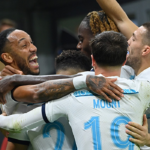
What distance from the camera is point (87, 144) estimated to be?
1.61 metres

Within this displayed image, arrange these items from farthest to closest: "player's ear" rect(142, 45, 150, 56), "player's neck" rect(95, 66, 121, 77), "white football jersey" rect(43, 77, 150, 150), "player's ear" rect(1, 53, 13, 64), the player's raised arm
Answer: the player's raised arm
"player's ear" rect(1, 53, 13, 64)
"player's ear" rect(142, 45, 150, 56)
"player's neck" rect(95, 66, 121, 77)
"white football jersey" rect(43, 77, 150, 150)

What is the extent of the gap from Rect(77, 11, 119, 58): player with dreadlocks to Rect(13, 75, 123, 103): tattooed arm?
32.3 inches

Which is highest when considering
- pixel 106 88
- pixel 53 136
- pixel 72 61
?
pixel 72 61

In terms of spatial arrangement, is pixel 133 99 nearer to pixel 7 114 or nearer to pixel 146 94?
pixel 146 94

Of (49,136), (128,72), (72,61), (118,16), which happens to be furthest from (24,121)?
(118,16)

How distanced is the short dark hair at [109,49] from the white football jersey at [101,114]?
0.14 meters

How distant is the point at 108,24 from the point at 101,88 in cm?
100

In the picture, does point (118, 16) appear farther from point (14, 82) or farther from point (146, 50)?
point (14, 82)

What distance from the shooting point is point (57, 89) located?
172cm

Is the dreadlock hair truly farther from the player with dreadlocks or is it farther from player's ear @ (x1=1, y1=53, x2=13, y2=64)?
player's ear @ (x1=1, y1=53, x2=13, y2=64)

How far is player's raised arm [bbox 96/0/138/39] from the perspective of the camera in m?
2.41

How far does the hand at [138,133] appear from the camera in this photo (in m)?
1.65

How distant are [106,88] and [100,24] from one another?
983 mm

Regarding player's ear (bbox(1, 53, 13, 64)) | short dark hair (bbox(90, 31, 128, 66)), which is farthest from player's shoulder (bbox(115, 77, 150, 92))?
player's ear (bbox(1, 53, 13, 64))
